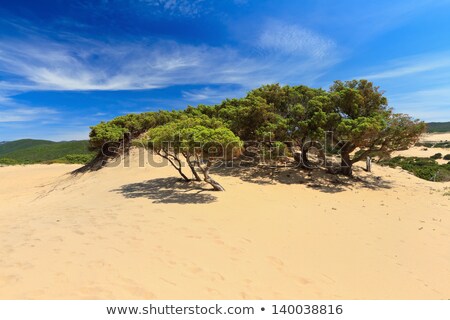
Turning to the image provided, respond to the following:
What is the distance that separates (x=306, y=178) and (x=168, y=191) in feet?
26.7

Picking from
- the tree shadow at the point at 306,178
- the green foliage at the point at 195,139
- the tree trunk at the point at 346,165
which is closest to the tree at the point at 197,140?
the green foliage at the point at 195,139

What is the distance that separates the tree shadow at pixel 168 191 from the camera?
9.81 m

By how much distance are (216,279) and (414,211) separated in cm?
924

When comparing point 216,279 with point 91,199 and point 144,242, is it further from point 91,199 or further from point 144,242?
point 91,199

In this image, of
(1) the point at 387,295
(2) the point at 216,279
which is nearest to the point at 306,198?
(1) the point at 387,295

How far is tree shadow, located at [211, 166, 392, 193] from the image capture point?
1383cm

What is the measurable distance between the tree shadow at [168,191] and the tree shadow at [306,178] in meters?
3.29

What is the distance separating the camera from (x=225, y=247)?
5.73 m

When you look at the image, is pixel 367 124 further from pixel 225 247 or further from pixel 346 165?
pixel 225 247

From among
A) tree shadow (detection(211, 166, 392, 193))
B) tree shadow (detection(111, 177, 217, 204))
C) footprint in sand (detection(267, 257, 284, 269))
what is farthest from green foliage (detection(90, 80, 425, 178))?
Answer: footprint in sand (detection(267, 257, 284, 269))

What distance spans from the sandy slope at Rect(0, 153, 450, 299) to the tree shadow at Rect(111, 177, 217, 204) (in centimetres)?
9

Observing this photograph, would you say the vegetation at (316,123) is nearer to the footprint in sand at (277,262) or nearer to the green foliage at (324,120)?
the green foliage at (324,120)

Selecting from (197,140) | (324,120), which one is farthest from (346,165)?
(197,140)
